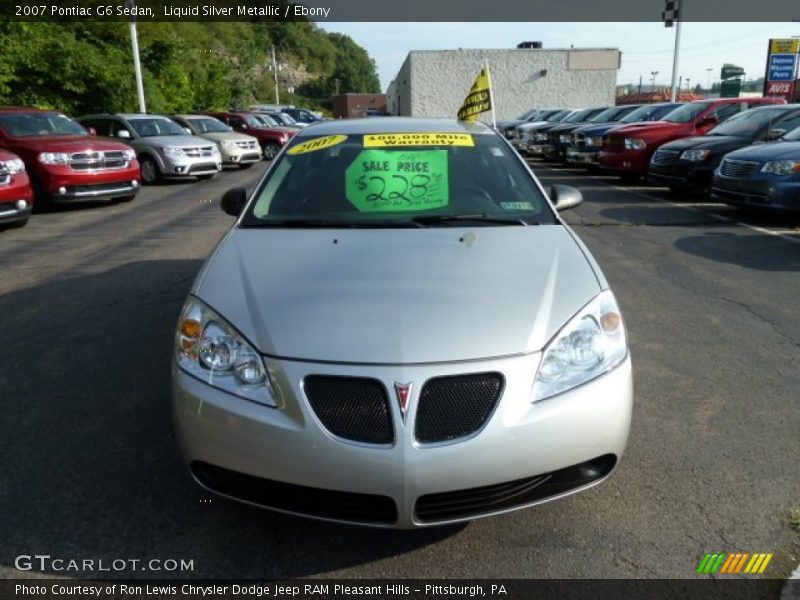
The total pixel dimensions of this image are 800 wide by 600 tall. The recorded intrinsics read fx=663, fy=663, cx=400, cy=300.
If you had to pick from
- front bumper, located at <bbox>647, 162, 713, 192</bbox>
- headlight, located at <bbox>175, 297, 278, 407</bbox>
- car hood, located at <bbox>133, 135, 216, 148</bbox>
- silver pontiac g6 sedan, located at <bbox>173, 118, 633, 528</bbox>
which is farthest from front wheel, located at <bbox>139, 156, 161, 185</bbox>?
headlight, located at <bbox>175, 297, 278, 407</bbox>

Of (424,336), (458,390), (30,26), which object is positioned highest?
(30,26)

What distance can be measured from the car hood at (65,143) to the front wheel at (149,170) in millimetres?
3134

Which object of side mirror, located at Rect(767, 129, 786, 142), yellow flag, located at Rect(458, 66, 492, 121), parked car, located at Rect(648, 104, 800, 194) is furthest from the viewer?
parked car, located at Rect(648, 104, 800, 194)

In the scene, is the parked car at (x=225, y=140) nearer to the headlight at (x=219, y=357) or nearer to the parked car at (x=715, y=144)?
the parked car at (x=715, y=144)

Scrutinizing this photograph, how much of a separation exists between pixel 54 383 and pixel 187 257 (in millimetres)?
3510

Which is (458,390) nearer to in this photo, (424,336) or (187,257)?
(424,336)

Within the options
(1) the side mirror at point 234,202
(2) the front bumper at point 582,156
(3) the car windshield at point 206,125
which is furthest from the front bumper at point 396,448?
(3) the car windshield at point 206,125

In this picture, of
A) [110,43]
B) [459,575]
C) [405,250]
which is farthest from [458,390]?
[110,43]

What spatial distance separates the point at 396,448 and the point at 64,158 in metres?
10.1

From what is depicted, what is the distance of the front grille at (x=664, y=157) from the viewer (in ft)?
36.3

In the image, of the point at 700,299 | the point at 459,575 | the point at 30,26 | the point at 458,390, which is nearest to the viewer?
the point at 458,390

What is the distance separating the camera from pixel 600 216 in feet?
32.6

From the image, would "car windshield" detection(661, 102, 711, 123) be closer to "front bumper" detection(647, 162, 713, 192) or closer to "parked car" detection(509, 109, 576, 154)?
"front bumper" detection(647, 162, 713, 192)

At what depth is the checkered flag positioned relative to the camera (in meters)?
25.9
